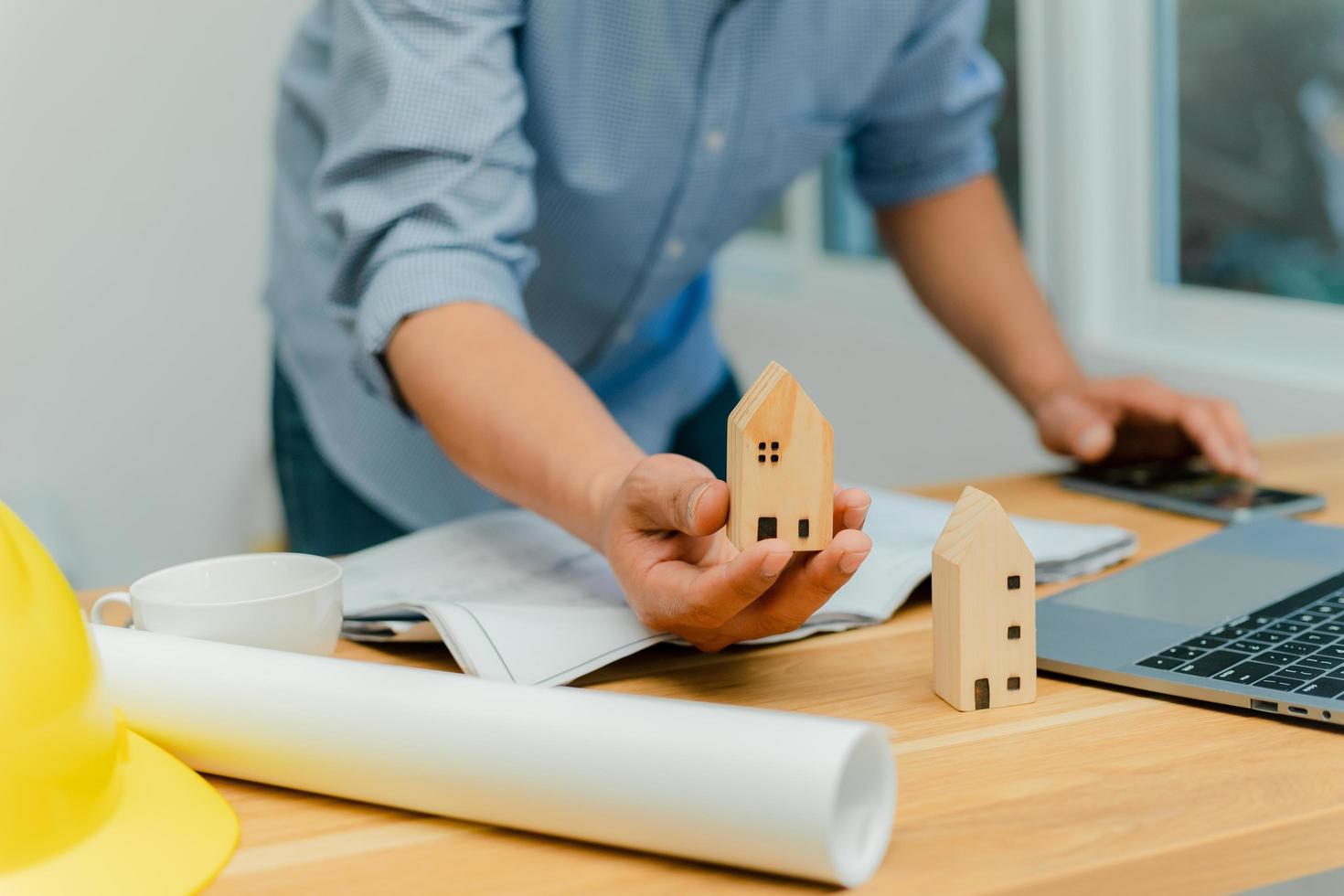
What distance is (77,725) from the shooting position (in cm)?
51

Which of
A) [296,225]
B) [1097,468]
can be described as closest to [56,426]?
[296,225]

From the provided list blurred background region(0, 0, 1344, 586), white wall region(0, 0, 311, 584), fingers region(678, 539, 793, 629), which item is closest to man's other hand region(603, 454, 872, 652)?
fingers region(678, 539, 793, 629)

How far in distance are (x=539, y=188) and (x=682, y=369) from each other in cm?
32

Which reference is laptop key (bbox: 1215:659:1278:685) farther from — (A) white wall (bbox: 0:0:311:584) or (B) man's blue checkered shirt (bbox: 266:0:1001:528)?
Result: (A) white wall (bbox: 0:0:311:584)

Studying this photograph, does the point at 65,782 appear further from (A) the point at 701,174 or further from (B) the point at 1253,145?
(B) the point at 1253,145

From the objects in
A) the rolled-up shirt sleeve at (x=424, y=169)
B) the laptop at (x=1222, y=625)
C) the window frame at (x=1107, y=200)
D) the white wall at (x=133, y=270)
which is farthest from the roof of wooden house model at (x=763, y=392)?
the white wall at (x=133, y=270)

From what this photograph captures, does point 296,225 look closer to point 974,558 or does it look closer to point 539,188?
point 539,188

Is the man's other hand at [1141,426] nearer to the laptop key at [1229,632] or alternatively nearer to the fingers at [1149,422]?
the fingers at [1149,422]

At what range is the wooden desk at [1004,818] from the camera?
51 cm

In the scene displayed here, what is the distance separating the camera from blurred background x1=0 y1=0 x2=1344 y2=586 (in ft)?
5.84

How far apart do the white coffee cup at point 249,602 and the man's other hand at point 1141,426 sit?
2.32 feet

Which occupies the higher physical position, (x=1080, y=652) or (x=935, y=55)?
(x=935, y=55)

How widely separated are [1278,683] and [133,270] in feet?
6.65

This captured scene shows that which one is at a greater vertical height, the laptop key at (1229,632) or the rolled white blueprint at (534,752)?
the rolled white blueprint at (534,752)
